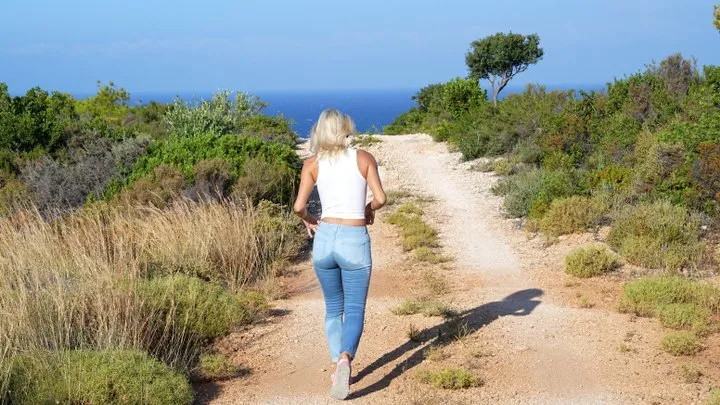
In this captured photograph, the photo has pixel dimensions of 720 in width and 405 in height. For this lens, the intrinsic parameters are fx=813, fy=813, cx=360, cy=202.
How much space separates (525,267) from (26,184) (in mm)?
7892

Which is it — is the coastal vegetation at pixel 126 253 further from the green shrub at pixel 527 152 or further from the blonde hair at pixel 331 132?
the green shrub at pixel 527 152

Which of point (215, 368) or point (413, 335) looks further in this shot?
point (413, 335)

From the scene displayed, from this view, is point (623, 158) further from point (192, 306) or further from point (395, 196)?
point (192, 306)

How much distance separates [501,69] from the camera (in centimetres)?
4278

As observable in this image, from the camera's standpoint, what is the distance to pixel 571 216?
11.5m

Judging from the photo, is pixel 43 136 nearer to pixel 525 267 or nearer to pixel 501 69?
pixel 525 267

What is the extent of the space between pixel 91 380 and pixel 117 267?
2.51 metres

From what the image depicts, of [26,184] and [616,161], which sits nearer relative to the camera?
[26,184]

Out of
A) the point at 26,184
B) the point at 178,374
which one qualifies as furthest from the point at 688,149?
the point at 26,184

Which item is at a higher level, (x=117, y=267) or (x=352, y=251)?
(x=352, y=251)

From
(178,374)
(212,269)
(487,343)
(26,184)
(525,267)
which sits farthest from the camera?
(26,184)

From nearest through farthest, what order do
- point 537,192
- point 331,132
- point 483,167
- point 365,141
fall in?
point 331,132, point 537,192, point 483,167, point 365,141

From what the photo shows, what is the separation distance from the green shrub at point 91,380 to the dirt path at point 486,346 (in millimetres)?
550

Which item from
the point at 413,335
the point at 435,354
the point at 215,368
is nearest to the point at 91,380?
the point at 215,368
